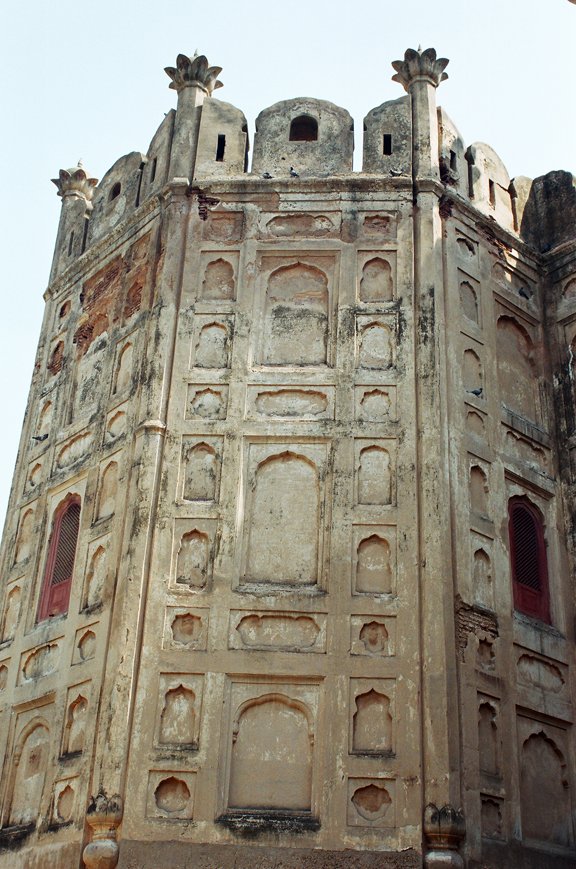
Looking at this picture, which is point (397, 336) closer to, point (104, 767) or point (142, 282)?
point (142, 282)

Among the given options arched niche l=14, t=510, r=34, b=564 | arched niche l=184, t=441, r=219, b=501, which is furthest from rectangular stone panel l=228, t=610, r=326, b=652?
arched niche l=14, t=510, r=34, b=564

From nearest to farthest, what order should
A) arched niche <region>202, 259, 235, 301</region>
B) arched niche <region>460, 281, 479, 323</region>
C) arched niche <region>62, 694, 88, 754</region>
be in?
1. arched niche <region>62, 694, 88, 754</region>
2. arched niche <region>202, 259, 235, 301</region>
3. arched niche <region>460, 281, 479, 323</region>

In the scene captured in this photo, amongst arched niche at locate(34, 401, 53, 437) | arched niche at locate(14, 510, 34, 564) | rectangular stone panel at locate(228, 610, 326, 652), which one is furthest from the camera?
arched niche at locate(34, 401, 53, 437)

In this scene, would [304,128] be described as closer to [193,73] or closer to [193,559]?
[193,73]

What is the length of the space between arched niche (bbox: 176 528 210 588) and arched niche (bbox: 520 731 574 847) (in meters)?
4.41

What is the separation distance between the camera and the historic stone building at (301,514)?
12.5 meters

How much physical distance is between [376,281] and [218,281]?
86.9 inches

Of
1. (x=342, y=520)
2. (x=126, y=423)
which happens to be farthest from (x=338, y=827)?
(x=126, y=423)

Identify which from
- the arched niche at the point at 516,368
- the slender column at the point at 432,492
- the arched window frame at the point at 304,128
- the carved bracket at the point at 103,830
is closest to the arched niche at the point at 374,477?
the slender column at the point at 432,492

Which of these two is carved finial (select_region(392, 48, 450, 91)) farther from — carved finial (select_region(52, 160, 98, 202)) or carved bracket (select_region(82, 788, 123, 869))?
carved bracket (select_region(82, 788, 123, 869))

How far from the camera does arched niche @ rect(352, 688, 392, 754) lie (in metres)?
12.6

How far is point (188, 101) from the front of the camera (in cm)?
1758

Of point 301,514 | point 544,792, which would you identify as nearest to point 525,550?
point 544,792

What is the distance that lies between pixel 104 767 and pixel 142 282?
23.3 feet
